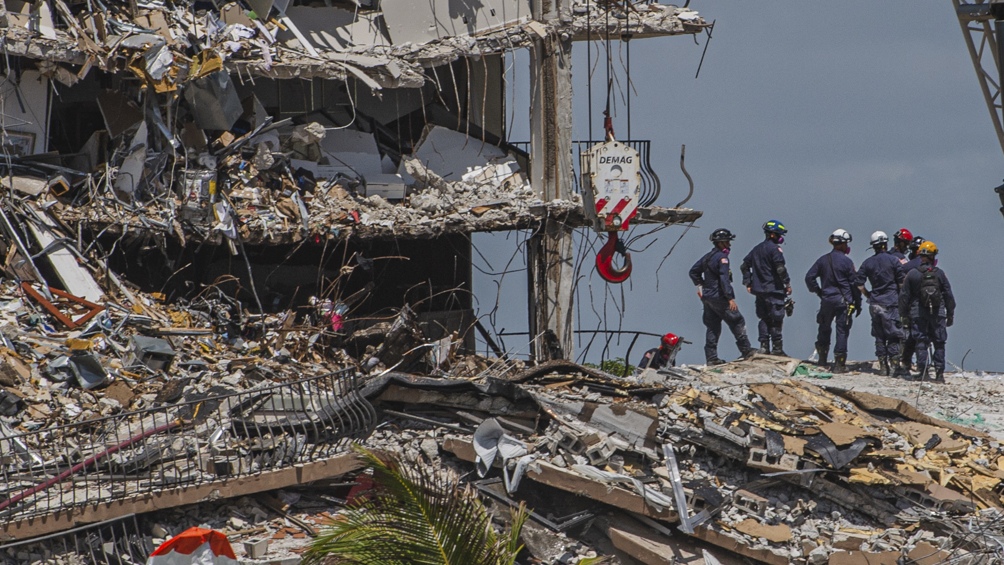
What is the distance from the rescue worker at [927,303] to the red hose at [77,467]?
9603 millimetres

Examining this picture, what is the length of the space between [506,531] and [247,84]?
10802mm

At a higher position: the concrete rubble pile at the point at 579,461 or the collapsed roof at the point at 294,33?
the collapsed roof at the point at 294,33

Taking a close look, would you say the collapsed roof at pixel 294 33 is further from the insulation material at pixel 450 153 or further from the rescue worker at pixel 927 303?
the rescue worker at pixel 927 303

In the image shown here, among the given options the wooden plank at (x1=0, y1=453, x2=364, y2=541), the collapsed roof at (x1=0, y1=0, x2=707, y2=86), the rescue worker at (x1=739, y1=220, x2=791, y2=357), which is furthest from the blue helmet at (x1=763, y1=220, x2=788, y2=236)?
the wooden plank at (x1=0, y1=453, x2=364, y2=541)

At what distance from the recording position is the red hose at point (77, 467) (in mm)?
11328

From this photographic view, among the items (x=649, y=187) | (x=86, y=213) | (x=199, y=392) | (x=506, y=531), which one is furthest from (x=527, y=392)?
(x=649, y=187)

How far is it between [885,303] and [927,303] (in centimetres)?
95

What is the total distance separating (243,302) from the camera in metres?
19.6

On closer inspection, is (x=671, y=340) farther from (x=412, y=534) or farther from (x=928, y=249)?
(x=412, y=534)

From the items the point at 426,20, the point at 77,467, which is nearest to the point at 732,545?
the point at 77,467

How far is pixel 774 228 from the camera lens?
1831 centimetres

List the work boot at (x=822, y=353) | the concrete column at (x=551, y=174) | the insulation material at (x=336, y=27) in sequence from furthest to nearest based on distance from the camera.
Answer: the concrete column at (x=551, y=174), the insulation material at (x=336, y=27), the work boot at (x=822, y=353)

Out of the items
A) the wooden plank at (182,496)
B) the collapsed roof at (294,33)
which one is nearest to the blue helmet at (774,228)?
the collapsed roof at (294,33)

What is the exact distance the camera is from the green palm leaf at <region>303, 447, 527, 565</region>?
934 centimetres
